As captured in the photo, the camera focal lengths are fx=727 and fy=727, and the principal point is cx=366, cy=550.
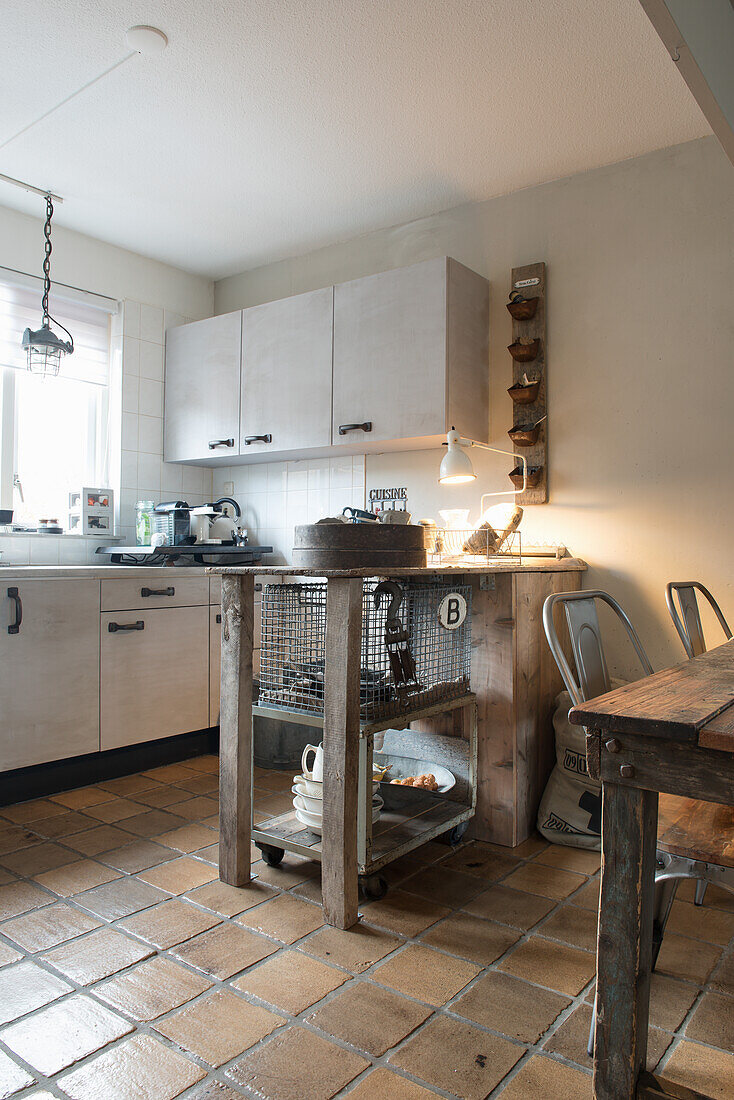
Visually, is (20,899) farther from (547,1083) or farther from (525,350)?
(525,350)

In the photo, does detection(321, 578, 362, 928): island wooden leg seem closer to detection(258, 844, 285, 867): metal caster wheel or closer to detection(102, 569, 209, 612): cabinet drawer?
detection(258, 844, 285, 867): metal caster wheel

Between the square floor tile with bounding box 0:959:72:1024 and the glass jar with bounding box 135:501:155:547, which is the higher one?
the glass jar with bounding box 135:501:155:547

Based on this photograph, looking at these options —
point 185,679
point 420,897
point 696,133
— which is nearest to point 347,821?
point 420,897

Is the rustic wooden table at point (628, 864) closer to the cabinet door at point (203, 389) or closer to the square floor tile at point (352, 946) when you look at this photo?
the square floor tile at point (352, 946)

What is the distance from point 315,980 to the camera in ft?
5.39

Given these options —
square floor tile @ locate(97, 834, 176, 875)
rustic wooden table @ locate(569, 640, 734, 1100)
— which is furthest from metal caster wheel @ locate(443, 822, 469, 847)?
rustic wooden table @ locate(569, 640, 734, 1100)

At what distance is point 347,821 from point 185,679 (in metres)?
1.81

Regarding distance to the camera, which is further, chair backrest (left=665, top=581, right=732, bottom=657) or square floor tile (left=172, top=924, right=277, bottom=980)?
chair backrest (left=665, top=581, right=732, bottom=657)

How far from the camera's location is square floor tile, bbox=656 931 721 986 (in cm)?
169

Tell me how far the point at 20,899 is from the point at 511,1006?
1370 millimetres

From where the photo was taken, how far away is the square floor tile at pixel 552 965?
5.39ft

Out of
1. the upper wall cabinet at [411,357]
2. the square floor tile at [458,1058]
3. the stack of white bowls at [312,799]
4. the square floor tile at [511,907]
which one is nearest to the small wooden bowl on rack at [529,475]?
the upper wall cabinet at [411,357]

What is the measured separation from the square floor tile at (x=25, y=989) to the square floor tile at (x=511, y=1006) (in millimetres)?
876

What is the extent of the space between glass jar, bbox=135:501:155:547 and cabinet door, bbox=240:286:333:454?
0.65m
